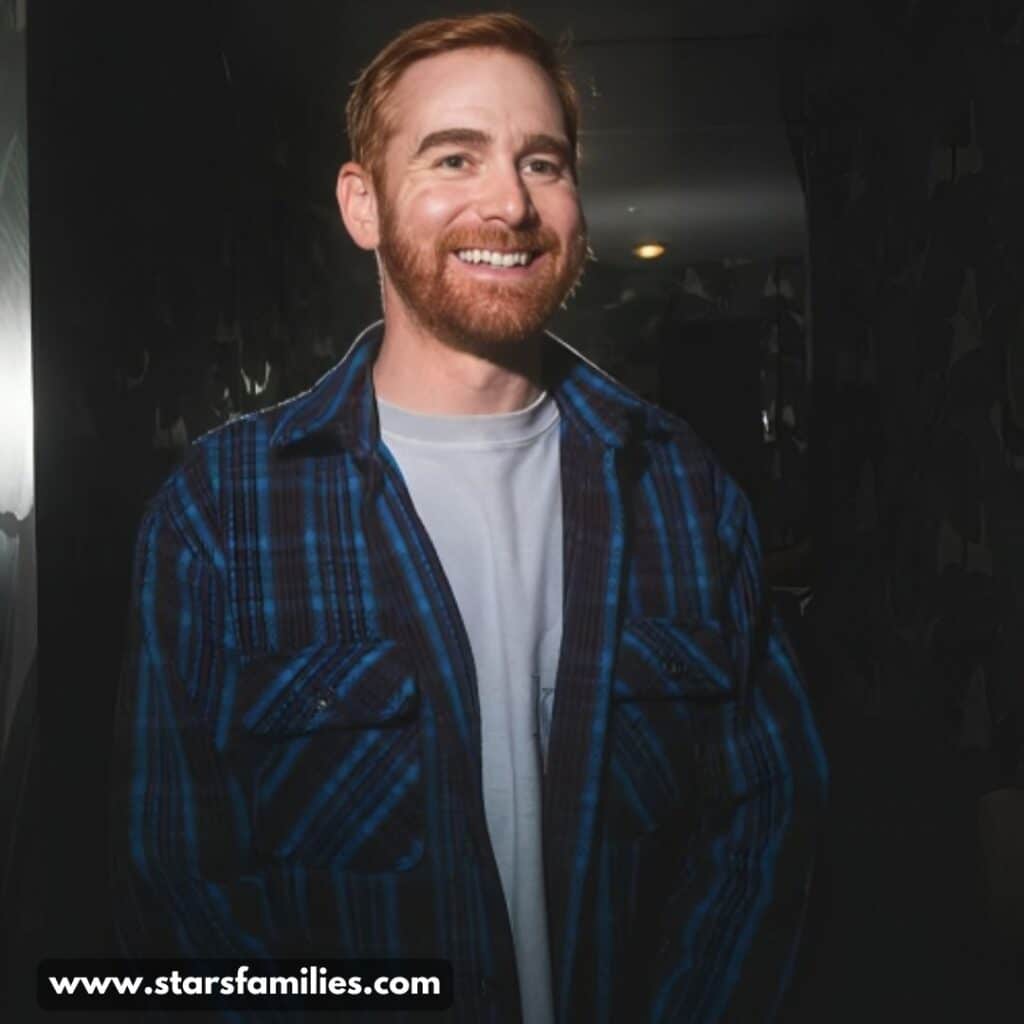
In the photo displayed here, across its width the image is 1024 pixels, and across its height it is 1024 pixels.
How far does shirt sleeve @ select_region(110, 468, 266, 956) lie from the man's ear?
32 centimetres

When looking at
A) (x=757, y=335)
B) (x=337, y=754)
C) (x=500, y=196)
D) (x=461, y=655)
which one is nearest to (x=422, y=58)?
(x=500, y=196)

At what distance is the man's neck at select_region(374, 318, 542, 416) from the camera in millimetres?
1424

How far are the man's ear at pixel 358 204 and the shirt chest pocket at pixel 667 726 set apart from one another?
507 millimetres

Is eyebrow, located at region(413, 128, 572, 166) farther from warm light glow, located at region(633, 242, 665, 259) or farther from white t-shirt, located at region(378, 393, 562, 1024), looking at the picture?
white t-shirt, located at region(378, 393, 562, 1024)

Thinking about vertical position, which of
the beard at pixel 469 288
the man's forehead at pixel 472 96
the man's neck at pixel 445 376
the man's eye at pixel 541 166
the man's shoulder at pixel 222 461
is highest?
the man's forehead at pixel 472 96

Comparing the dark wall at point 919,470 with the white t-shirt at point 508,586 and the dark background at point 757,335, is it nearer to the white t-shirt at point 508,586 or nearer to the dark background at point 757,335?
the dark background at point 757,335

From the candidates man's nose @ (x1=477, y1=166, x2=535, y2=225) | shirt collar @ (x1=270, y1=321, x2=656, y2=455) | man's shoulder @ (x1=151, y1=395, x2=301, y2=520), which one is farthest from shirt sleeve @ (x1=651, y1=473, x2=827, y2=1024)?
man's shoulder @ (x1=151, y1=395, x2=301, y2=520)

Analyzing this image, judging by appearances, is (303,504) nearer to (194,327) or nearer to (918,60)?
(194,327)

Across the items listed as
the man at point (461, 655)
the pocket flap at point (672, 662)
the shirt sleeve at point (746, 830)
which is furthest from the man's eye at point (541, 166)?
the pocket flap at point (672, 662)

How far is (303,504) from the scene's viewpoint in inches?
56.2

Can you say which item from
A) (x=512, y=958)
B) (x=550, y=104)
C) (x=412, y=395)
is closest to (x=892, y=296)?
(x=550, y=104)

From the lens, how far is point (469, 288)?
4.62 ft

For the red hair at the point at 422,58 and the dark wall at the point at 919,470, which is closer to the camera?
the red hair at the point at 422,58

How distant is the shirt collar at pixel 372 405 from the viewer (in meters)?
1.43
